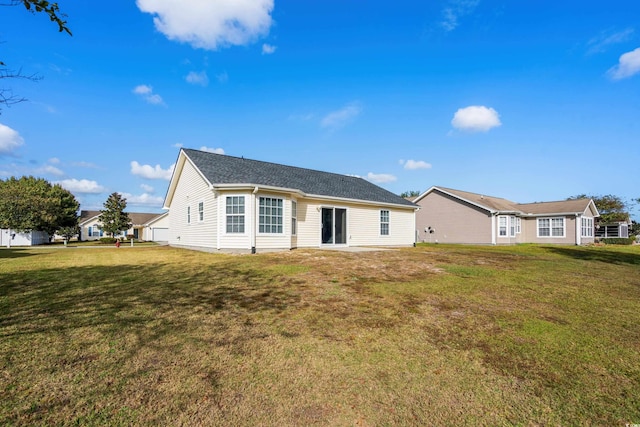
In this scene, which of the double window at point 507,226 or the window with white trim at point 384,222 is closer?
the window with white trim at point 384,222

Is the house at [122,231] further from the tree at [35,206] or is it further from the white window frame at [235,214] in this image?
the white window frame at [235,214]

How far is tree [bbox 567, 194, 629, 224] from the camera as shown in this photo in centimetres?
3688

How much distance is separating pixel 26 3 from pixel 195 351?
4167mm

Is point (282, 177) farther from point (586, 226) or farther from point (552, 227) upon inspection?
point (586, 226)

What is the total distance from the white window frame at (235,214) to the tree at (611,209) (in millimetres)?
44092

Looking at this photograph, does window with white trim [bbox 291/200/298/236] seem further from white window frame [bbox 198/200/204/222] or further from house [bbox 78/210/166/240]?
house [bbox 78/210/166/240]

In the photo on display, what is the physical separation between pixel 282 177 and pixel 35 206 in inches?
1479

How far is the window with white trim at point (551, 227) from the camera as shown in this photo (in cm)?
2764

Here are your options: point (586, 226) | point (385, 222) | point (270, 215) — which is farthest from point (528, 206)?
point (270, 215)

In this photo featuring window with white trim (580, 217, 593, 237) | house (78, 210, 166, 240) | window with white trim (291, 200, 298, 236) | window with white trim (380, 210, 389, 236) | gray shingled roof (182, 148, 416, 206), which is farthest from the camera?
house (78, 210, 166, 240)

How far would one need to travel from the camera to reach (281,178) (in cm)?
1672

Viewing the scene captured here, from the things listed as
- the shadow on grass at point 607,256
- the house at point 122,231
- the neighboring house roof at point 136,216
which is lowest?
the shadow on grass at point 607,256

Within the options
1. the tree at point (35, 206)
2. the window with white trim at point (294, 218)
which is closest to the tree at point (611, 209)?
the window with white trim at point (294, 218)

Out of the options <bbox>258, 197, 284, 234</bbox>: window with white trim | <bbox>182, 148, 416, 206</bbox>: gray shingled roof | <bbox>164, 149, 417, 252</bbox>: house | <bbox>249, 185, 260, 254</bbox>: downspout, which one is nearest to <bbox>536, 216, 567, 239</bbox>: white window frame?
<bbox>164, 149, 417, 252</bbox>: house
